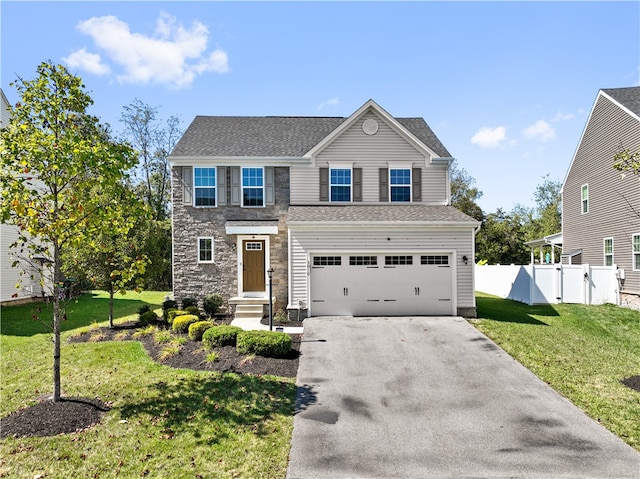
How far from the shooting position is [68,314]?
16.4 metres

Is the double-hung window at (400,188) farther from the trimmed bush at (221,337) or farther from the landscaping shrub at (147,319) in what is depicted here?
the landscaping shrub at (147,319)

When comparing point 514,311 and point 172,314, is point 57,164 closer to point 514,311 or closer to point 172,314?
point 172,314

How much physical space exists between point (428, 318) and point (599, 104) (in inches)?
579

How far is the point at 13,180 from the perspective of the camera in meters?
6.69

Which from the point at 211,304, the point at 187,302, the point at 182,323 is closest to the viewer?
the point at 182,323

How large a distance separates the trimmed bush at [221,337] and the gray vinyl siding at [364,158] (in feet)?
23.8

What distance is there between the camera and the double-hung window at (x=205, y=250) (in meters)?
16.1

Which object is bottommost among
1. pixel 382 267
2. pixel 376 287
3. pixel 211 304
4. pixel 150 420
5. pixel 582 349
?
pixel 150 420

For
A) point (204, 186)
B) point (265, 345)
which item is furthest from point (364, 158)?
point (265, 345)

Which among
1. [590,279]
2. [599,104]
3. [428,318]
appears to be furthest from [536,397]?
[599,104]

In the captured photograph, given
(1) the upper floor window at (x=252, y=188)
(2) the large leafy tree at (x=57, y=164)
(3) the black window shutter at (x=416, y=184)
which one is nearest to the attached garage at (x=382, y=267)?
(3) the black window shutter at (x=416, y=184)

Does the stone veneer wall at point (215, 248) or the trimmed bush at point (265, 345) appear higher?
the stone veneer wall at point (215, 248)

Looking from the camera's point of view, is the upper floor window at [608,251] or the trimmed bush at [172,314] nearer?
the trimmed bush at [172,314]

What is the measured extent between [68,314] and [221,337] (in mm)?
10079
